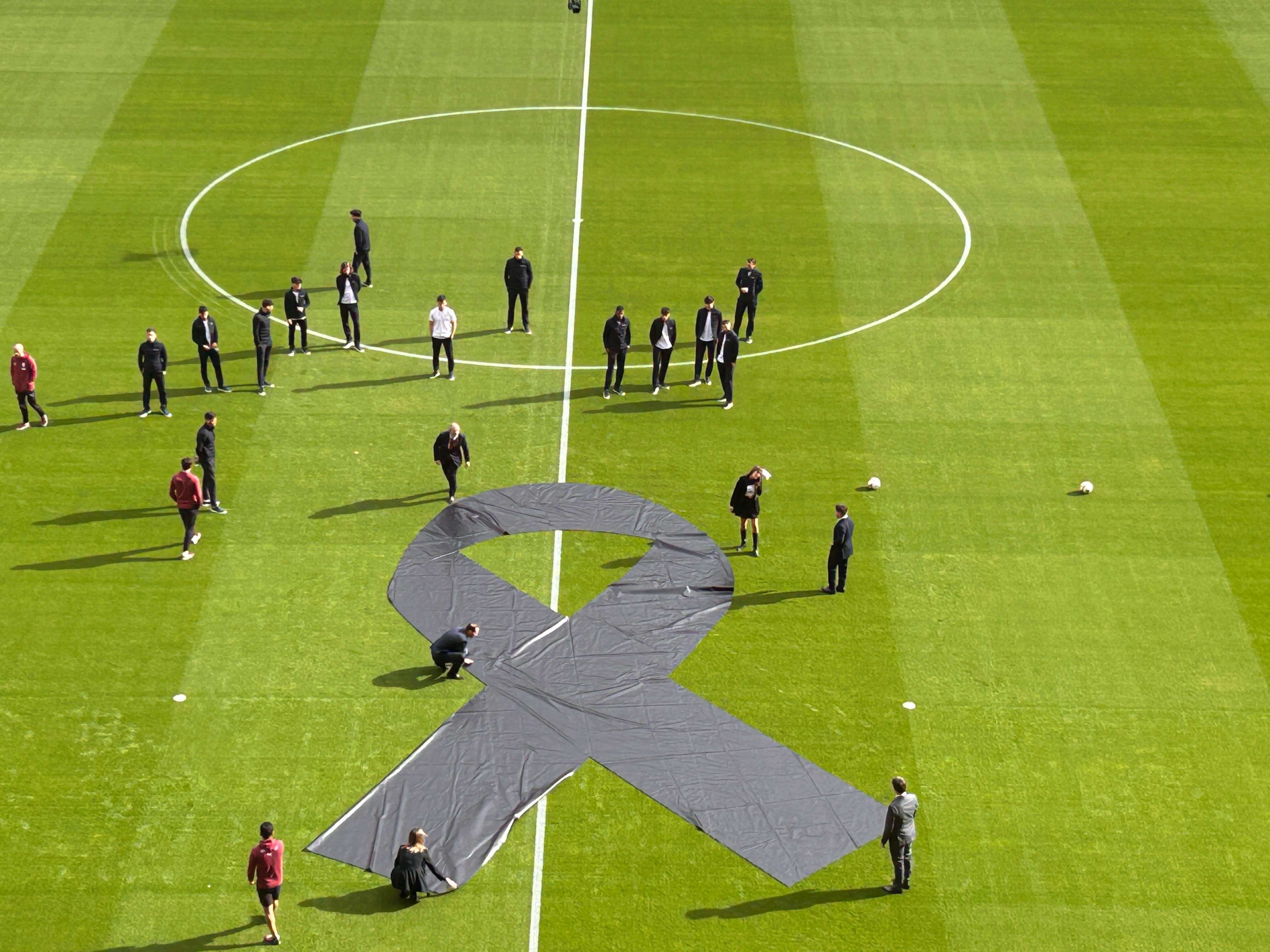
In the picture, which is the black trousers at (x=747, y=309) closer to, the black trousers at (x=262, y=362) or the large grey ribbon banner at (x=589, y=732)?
the large grey ribbon banner at (x=589, y=732)

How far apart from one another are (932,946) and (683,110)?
29.6 m

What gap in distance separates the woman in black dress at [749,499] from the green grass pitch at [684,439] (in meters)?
0.66

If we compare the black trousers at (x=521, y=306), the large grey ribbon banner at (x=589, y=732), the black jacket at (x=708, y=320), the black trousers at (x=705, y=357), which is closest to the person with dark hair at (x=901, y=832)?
the large grey ribbon banner at (x=589, y=732)

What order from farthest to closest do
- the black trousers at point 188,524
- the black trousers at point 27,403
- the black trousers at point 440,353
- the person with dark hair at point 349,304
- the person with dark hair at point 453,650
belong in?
the person with dark hair at point 349,304, the black trousers at point 440,353, the black trousers at point 27,403, the black trousers at point 188,524, the person with dark hair at point 453,650

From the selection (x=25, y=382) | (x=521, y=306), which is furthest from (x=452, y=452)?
(x=25, y=382)

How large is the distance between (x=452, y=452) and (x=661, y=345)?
598cm

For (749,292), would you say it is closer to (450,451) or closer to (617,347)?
(617,347)

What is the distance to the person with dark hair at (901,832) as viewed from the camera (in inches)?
728

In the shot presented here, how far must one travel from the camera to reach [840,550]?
78.5ft

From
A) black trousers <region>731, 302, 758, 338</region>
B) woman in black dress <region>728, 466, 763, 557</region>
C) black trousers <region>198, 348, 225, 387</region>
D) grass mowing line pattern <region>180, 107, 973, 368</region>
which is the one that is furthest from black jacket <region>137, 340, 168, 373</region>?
black trousers <region>731, 302, 758, 338</region>

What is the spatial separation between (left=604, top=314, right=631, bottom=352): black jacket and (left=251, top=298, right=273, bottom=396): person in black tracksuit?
6.74 m

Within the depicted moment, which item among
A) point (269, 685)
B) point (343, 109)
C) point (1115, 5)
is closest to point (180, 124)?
point (343, 109)

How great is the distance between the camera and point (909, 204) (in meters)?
37.7

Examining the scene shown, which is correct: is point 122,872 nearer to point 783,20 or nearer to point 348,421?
point 348,421
